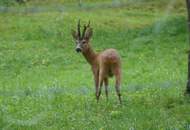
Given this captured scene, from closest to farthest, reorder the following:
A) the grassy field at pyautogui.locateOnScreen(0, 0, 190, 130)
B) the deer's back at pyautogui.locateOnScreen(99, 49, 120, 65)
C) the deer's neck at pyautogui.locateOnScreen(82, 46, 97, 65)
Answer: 1. the grassy field at pyautogui.locateOnScreen(0, 0, 190, 130)
2. the deer's back at pyautogui.locateOnScreen(99, 49, 120, 65)
3. the deer's neck at pyautogui.locateOnScreen(82, 46, 97, 65)

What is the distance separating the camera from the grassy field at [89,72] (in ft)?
25.8

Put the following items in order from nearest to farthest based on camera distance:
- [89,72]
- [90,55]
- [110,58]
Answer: [110,58]
[90,55]
[89,72]

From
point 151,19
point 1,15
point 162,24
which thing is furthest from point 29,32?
point 162,24

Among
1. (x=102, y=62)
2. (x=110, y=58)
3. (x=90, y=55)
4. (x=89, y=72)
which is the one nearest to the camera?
(x=110, y=58)

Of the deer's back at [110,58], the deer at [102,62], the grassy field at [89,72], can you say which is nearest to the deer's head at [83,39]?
the deer at [102,62]

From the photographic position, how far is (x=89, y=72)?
16266mm

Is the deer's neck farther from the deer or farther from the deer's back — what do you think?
the deer's back

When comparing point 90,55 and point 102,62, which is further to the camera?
point 90,55

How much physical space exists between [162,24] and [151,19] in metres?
21.5

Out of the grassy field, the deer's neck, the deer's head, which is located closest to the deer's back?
the grassy field

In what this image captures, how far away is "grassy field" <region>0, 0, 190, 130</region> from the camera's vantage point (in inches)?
309

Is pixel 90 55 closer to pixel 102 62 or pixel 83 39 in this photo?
pixel 83 39

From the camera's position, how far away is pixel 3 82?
1470cm

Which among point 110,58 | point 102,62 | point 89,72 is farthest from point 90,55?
point 89,72
